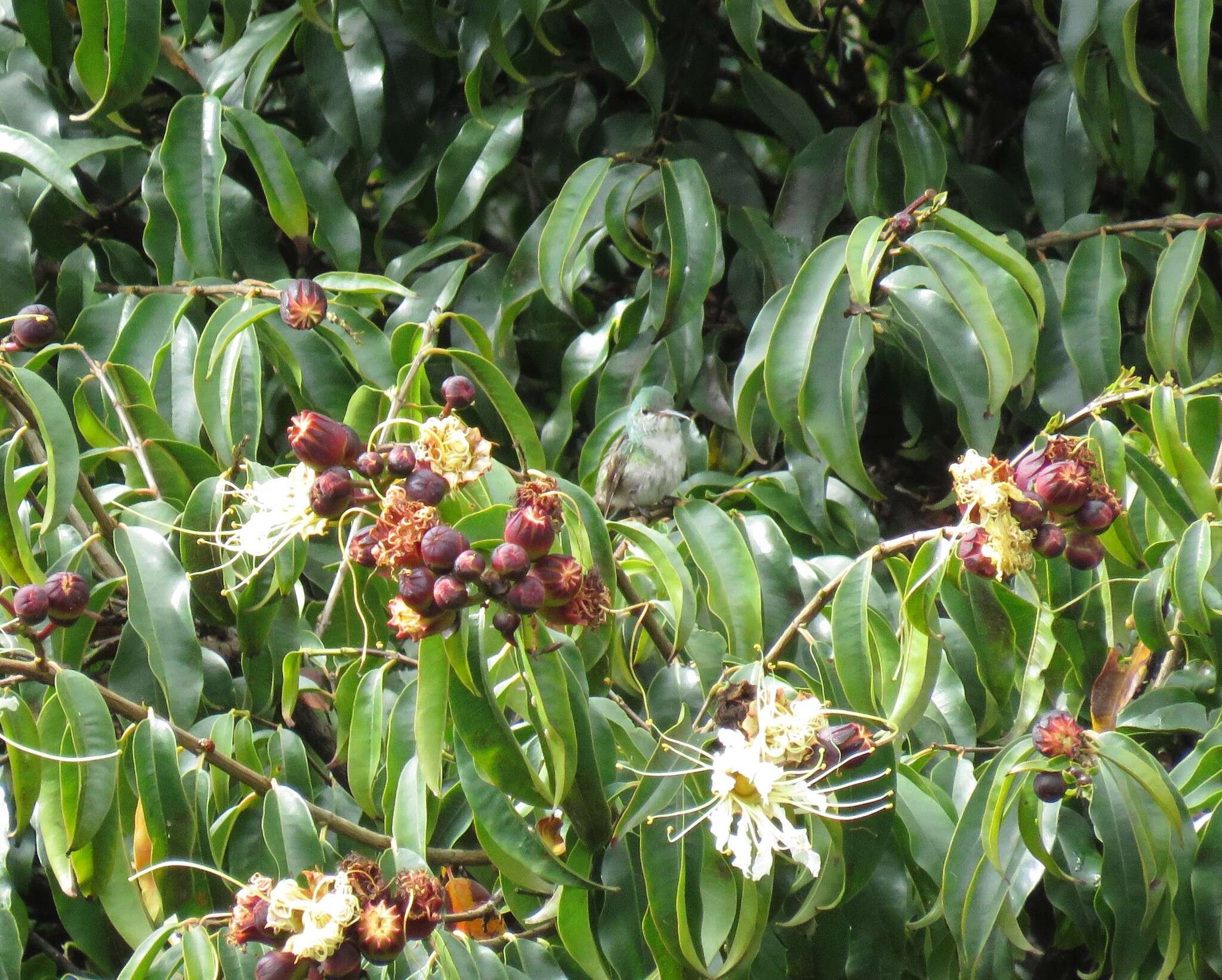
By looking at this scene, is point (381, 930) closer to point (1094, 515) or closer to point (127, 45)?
point (1094, 515)

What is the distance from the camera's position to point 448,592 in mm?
1173

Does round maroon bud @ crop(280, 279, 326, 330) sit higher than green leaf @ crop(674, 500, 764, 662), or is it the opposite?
round maroon bud @ crop(280, 279, 326, 330)

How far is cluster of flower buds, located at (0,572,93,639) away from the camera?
4.72ft

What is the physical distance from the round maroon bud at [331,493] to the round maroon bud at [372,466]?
2 cm

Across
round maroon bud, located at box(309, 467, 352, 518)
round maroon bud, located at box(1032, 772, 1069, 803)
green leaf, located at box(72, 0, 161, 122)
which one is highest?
green leaf, located at box(72, 0, 161, 122)

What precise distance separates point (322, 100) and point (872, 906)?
187 cm

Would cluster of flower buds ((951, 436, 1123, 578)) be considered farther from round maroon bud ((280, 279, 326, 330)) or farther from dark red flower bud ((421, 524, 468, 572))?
round maroon bud ((280, 279, 326, 330))

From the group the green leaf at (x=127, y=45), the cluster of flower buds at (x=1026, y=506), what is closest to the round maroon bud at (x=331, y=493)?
the cluster of flower buds at (x=1026, y=506)

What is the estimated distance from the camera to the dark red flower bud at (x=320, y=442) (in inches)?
48.7

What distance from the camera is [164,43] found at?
271 centimetres

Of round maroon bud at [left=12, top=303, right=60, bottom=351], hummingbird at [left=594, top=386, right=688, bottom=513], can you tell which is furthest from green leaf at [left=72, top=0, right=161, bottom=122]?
hummingbird at [left=594, top=386, right=688, bottom=513]

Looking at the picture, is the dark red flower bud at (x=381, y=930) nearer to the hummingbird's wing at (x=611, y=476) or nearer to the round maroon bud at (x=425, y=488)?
the round maroon bud at (x=425, y=488)

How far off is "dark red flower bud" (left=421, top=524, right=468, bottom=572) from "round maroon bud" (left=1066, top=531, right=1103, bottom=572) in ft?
2.18

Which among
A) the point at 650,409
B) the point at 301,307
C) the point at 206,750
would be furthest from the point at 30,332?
the point at 650,409
